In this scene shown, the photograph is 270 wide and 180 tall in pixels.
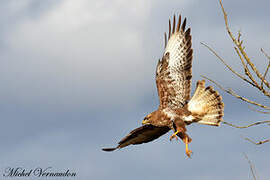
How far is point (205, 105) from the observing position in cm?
823

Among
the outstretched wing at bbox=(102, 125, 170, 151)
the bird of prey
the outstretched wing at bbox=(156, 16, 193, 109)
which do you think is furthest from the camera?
the outstretched wing at bbox=(102, 125, 170, 151)

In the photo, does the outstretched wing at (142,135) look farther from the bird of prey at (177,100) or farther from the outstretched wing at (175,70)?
the outstretched wing at (175,70)

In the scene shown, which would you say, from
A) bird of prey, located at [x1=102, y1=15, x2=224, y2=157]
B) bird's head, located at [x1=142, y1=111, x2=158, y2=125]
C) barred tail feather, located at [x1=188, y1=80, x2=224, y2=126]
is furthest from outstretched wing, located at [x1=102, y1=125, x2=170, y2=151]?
barred tail feather, located at [x1=188, y1=80, x2=224, y2=126]

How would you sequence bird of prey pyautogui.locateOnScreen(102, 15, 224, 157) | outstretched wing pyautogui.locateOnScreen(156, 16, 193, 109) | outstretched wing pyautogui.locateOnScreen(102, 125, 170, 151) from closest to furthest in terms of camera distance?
bird of prey pyautogui.locateOnScreen(102, 15, 224, 157) < outstretched wing pyautogui.locateOnScreen(156, 16, 193, 109) < outstretched wing pyautogui.locateOnScreen(102, 125, 170, 151)

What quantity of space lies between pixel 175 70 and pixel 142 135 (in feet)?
5.54

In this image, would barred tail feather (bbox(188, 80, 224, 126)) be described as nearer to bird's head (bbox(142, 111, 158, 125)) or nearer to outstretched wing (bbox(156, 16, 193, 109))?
outstretched wing (bbox(156, 16, 193, 109))

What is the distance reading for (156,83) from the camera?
8.90 meters

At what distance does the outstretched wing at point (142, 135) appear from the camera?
8877 millimetres

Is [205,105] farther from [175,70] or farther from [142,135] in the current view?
[142,135]

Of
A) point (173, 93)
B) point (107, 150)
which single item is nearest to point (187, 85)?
point (173, 93)


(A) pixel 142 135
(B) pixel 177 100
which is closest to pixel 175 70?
(B) pixel 177 100

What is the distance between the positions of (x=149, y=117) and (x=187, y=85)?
1146 mm

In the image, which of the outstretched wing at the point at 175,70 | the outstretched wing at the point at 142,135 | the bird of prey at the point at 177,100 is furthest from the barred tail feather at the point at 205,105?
the outstretched wing at the point at 142,135

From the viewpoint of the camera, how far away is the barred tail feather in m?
8.08
